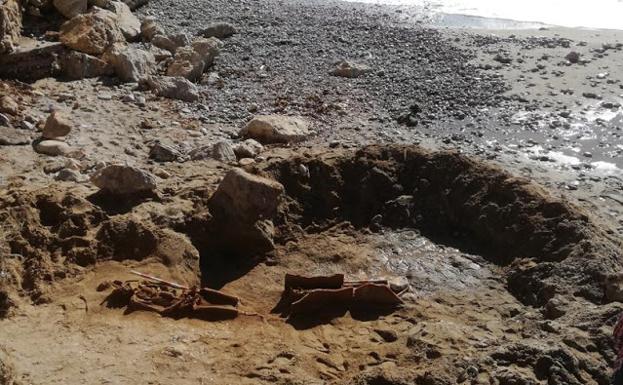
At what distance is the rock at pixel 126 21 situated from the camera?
10.5 m

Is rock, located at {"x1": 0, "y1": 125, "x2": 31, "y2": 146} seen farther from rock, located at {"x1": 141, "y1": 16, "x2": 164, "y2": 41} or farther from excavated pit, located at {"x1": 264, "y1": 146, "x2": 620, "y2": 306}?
rock, located at {"x1": 141, "y1": 16, "x2": 164, "y2": 41}

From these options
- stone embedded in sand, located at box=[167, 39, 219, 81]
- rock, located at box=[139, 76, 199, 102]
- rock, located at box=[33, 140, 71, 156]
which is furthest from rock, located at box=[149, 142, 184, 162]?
stone embedded in sand, located at box=[167, 39, 219, 81]

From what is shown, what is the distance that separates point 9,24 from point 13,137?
7.55 ft

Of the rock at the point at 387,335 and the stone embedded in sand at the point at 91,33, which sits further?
the stone embedded in sand at the point at 91,33

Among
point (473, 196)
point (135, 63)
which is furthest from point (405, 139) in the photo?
point (135, 63)

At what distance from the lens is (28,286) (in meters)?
5.57

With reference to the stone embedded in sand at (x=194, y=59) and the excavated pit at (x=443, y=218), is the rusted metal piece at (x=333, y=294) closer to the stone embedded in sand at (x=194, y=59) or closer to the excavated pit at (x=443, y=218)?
the excavated pit at (x=443, y=218)

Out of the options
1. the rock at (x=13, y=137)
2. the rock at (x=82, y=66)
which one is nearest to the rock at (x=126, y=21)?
the rock at (x=82, y=66)

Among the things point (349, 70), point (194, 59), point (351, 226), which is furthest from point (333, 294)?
point (194, 59)

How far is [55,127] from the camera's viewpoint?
7645mm

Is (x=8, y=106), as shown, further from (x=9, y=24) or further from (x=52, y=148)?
(x=9, y=24)

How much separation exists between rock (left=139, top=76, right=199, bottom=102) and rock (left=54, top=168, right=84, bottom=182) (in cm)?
230

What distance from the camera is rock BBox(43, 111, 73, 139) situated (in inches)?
301

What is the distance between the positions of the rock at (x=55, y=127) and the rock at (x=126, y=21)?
301 cm
